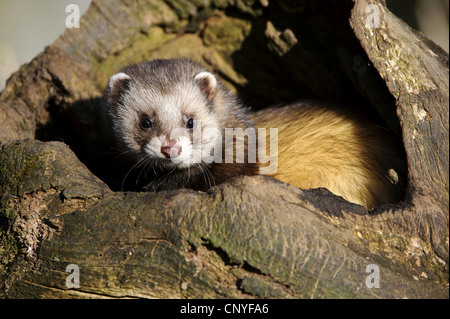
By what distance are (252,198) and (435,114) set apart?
136 cm

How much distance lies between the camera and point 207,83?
3783 mm

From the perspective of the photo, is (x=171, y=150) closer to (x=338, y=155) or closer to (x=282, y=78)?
(x=338, y=155)

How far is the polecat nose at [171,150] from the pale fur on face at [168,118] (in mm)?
33

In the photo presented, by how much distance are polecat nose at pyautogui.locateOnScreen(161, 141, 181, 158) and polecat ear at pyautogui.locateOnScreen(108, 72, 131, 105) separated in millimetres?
795

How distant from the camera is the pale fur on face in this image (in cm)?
341

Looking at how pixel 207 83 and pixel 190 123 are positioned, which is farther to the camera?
pixel 207 83

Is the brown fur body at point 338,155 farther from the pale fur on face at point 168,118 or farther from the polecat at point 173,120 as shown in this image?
the pale fur on face at point 168,118

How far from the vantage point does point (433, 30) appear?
536cm

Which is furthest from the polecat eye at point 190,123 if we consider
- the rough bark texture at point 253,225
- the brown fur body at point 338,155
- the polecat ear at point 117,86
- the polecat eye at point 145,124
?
the rough bark texture at point 253,225

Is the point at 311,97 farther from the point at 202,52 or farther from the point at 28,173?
the point at 28,173

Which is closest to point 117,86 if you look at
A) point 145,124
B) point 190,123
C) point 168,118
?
point 145,124

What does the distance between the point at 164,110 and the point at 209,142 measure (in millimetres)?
438

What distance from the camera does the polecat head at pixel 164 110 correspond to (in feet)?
11.3

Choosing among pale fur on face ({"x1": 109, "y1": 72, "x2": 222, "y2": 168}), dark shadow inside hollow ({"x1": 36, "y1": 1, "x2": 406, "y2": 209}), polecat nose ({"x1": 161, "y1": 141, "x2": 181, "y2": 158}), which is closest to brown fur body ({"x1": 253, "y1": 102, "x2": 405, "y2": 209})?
dark shadow inside hollow ({"x1": 36, "y1": 1, "x2": 406, "y2": 209})
